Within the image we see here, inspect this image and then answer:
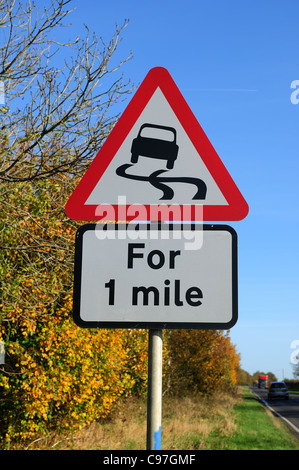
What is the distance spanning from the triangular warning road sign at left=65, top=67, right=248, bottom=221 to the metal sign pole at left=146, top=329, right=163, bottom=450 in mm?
549

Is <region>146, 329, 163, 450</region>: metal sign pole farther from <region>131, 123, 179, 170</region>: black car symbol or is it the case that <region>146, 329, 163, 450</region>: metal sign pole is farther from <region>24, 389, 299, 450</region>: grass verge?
<region>24, 389, 299, 450</region>: grass verge

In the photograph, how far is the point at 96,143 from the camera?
6.65 m

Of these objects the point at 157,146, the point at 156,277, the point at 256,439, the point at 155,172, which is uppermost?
the point at 157,146

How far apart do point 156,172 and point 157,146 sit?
5.8 inches

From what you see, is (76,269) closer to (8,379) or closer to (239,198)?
(239,198)

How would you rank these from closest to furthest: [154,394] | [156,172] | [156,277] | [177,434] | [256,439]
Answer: [154,394], [156,277], [156,172], [177,434], [256,439]

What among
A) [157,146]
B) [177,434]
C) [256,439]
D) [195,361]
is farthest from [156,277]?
[195,361]

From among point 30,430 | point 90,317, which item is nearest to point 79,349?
point 30,430

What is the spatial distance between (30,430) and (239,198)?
31.0ft

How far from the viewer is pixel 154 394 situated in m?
2.01

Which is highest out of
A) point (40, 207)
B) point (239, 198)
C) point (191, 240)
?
point (40, 207)

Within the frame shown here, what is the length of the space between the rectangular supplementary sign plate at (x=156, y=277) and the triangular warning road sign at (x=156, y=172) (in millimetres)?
116

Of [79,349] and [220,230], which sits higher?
[220,230]

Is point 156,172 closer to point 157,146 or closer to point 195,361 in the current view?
point 157,146
